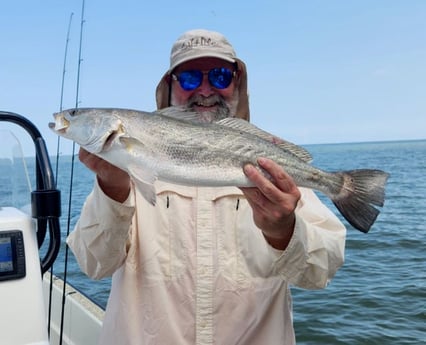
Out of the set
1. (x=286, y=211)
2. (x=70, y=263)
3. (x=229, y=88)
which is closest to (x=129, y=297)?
(x=286, y=211)

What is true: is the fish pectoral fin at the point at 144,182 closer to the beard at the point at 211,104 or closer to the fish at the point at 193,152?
the fish at the point at 193,152

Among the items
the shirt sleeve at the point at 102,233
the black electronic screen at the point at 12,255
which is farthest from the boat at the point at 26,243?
the shirt sleeve at the point at 102,233

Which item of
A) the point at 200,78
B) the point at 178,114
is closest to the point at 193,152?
the point at 178,114

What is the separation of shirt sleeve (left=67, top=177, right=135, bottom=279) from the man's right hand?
4 centimetres

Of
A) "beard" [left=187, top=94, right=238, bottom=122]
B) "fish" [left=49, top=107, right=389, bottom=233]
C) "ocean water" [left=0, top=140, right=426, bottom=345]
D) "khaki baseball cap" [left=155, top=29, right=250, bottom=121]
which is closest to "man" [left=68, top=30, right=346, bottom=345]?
"fish" [left=49, top=107, right=389, bottom=233]

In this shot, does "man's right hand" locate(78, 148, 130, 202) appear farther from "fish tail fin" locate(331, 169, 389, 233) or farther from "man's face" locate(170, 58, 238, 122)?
"fish tail fin" locate(331, 169, 389, 233)

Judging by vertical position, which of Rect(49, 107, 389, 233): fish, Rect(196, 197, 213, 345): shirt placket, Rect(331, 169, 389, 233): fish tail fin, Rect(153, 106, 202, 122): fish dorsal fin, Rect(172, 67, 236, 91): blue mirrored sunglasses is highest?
Rect(172, 67, 236, 91): blue mirrored sunglasses

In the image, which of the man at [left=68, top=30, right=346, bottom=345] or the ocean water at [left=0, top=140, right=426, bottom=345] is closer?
the man at [left=68, top=30, right=346, bottom=345]

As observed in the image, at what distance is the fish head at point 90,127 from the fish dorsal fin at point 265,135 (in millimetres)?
554

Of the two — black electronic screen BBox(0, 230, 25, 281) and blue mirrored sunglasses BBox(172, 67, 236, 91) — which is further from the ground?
blue mirrored sunglasses BBox(172, 67, 236, 91)

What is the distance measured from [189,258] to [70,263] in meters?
9.82

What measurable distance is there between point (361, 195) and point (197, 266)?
0.97m

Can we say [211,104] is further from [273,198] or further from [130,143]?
[273,198]

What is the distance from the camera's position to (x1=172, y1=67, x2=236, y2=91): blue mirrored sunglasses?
2.85m
